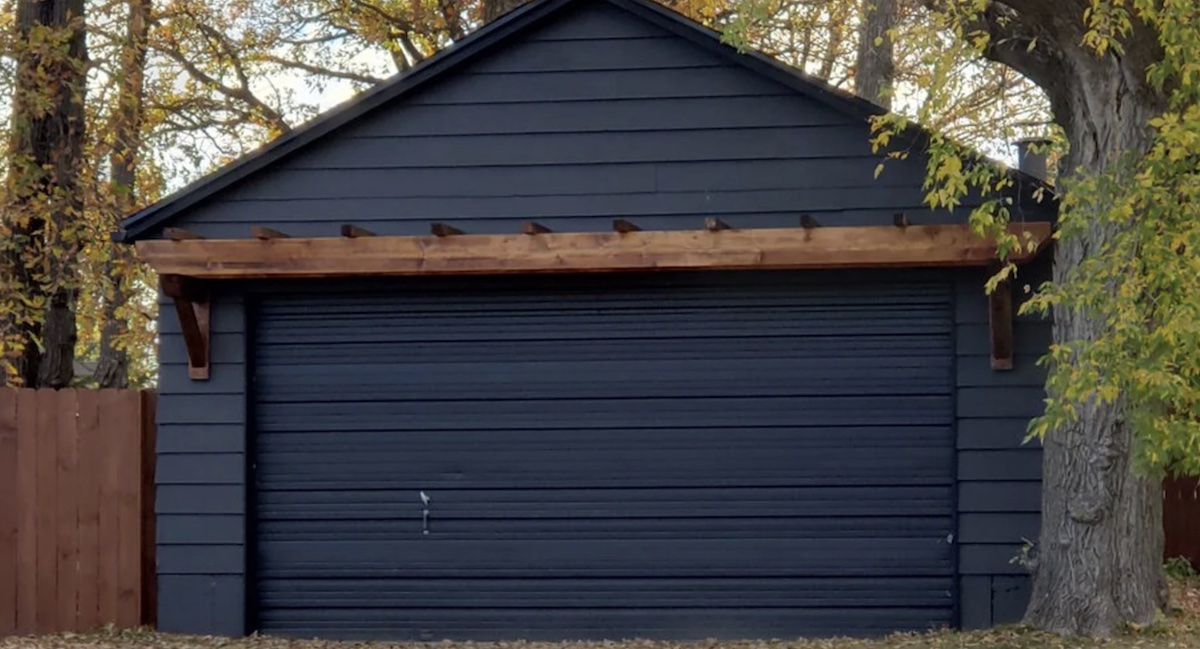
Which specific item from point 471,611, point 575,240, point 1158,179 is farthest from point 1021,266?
point 471,611

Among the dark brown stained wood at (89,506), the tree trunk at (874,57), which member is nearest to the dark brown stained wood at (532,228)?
the dark brown stained wood at (89,506)

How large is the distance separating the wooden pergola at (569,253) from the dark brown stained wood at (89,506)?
1.13 metres

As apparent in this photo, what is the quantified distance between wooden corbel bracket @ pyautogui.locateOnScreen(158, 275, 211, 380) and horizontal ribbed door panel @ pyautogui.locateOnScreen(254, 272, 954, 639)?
42 centimetres

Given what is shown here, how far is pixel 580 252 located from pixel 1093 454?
3.55 m

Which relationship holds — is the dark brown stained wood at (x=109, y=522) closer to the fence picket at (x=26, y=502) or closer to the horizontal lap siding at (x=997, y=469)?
the fence picket at (x=26, y=502)

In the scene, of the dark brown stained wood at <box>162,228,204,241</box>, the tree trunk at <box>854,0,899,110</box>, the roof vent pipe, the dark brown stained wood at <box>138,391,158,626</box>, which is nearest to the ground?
the dark brown stained wood at <box>138,391,158,626</box>

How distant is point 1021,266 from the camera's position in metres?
10.2

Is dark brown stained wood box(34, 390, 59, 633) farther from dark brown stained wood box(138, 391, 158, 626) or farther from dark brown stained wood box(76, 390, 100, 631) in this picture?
dark brown stained wood box(138, 391, 158, 626)

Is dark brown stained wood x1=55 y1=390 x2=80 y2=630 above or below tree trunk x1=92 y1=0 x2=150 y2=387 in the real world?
below

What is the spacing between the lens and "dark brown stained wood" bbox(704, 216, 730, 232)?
32.6ft

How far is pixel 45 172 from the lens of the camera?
1537 centimetres

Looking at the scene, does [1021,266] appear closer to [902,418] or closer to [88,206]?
[902,418]

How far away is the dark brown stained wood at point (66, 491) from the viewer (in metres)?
11.2

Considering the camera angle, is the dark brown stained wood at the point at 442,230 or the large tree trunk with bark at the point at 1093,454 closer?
the large tree trunk with bark at the point at 1093,454
